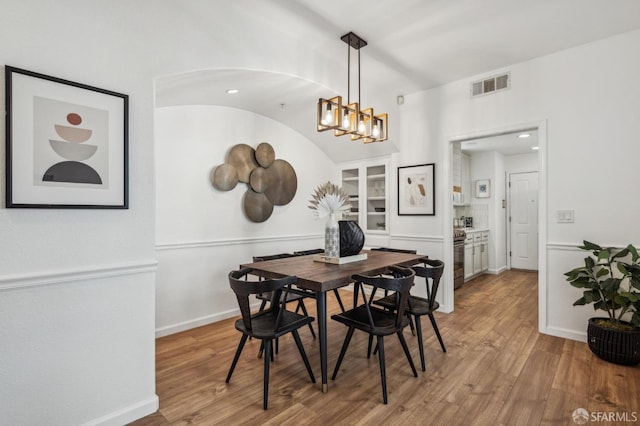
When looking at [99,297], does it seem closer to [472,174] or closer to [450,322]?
[450,322]

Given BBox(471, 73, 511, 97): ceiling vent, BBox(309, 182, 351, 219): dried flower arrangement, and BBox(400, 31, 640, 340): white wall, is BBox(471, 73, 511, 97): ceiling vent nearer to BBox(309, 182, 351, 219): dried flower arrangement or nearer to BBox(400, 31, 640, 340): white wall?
BBox(400, 31, 640, 340): white wall

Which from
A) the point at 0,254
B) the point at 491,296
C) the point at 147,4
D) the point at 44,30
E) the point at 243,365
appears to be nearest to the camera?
the point at 0,254

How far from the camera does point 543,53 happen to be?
3.14 m

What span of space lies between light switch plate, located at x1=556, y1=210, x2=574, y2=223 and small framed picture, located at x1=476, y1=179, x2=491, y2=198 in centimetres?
352

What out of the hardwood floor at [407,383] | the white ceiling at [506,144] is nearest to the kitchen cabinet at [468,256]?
the white ceiling at [506,144]

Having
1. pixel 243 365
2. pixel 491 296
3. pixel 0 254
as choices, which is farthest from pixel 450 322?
pixel 0 254

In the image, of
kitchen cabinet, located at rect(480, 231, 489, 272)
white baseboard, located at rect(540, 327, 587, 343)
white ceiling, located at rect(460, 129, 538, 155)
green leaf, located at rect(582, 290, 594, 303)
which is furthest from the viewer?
kitchen cabinet, located at rect(480, 231, 489, 272)

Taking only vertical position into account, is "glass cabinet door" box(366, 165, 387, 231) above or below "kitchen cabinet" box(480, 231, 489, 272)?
above

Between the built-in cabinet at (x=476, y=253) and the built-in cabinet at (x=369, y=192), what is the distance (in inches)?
66.4

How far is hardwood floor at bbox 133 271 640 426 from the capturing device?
191cm

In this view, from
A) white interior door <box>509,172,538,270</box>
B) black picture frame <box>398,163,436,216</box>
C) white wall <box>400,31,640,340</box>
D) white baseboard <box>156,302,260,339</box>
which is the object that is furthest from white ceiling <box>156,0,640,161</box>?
white interior door <box>509,172,538,270</box>

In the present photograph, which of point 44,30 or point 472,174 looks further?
point 472,174

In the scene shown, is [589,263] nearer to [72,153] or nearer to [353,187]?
[353,187]

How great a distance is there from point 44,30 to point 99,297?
141cm
